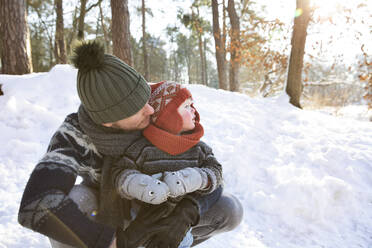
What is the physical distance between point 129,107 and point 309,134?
9.69 feet

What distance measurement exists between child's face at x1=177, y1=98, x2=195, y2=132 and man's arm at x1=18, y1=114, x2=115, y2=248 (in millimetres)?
513

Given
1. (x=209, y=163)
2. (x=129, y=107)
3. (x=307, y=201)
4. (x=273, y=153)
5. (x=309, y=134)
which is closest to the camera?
(x=129, y=107)

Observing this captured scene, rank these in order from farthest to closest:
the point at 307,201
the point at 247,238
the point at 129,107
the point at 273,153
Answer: the point at 273,153, the point at 307,201, the point at 247,238, the point at 129,107

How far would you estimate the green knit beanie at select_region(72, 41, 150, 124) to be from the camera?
39.2 inches

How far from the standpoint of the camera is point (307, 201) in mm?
2141

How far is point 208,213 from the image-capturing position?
4.15 ft

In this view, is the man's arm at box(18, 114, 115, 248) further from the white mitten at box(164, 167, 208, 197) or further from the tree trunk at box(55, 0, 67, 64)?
the tree trunk at box(55, 0, 67, 64)

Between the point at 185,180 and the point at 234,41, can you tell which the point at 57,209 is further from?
the point at 234,41

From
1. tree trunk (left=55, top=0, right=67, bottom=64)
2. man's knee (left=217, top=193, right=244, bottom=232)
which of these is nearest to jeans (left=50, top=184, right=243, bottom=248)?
man's knee (left=217, top=193, right=244, bottom=232)

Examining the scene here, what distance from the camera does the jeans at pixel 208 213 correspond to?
116cm

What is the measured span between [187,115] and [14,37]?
3.94 meters

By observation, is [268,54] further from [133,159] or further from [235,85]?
[133,159]

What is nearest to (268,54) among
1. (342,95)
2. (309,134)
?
(342,95)

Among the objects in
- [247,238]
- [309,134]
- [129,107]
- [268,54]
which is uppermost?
[268,54]
